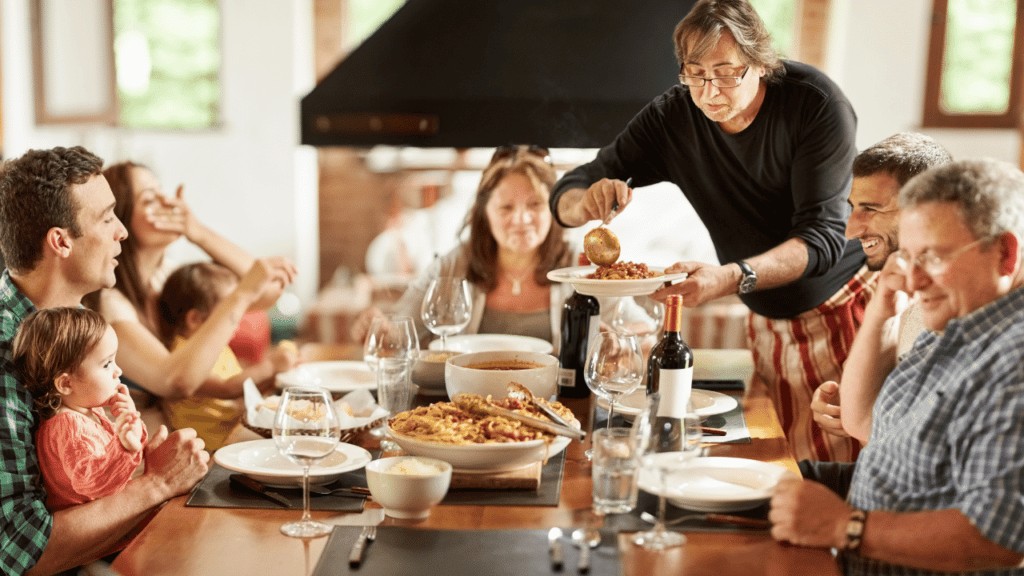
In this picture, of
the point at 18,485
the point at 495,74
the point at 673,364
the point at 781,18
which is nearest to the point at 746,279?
the point at 673,364

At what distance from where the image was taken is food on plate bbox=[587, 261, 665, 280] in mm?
2037

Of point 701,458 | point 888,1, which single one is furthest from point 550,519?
point 888,1

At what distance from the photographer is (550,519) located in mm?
1454

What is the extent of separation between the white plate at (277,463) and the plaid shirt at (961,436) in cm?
75

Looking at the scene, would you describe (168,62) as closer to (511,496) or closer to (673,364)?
(673,364)

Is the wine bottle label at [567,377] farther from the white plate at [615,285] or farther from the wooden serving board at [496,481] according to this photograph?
the wooden serving board at [496,481]

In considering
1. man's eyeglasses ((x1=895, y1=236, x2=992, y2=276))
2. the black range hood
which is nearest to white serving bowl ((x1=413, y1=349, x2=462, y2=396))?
man's eyeglasses ((x1=895, y1=236, x2=992, y2=276))

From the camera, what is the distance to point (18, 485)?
5.13 ft

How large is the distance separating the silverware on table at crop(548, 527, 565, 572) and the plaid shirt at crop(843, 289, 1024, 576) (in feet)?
1.29

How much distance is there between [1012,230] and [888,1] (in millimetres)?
4742

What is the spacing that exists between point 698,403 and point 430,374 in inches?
21.9

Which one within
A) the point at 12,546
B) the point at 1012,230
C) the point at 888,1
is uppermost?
the point at 888,1

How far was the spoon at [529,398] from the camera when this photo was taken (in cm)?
167

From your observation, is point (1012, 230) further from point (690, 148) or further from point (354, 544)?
point (690, 148)
